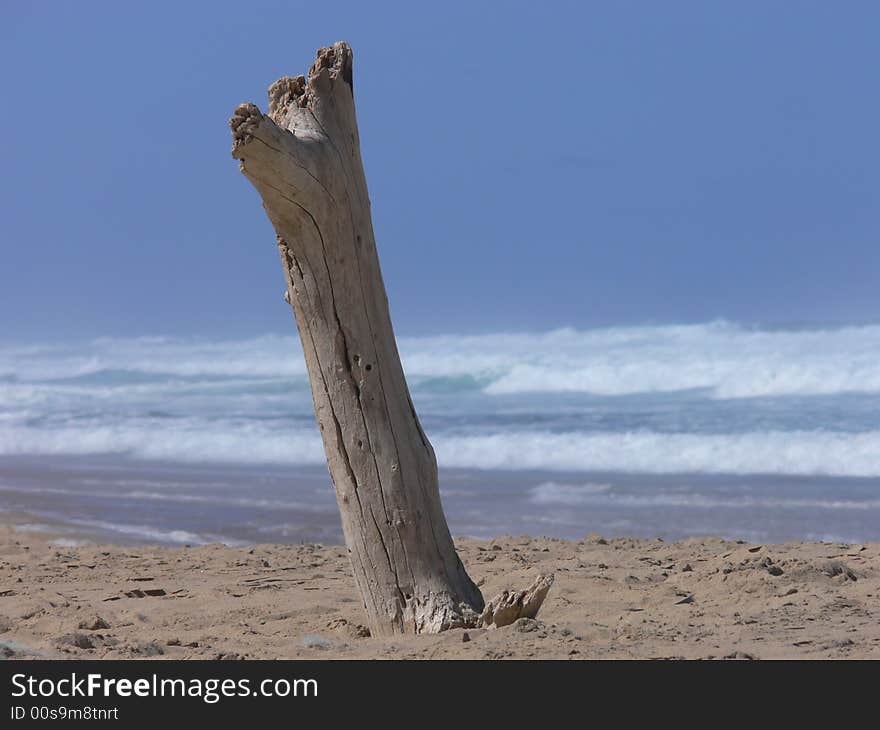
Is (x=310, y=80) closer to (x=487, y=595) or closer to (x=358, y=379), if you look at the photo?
(x=358, y=379)

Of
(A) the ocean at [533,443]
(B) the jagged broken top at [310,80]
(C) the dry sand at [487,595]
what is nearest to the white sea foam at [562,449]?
(A) the ocean at [533,443]

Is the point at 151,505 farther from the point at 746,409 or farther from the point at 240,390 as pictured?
the point at 240,390

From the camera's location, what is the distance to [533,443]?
15.5 metres

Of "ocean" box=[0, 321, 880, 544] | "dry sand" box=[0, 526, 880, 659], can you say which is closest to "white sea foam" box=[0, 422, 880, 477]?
"ocean" box=[0, 321, 880, 544]

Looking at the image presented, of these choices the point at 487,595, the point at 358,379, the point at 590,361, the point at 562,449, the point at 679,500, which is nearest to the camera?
the point at 358,379

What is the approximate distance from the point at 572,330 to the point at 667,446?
22.6m

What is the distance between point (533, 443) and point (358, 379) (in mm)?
10770

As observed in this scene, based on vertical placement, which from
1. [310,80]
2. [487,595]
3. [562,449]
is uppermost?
[310,80]

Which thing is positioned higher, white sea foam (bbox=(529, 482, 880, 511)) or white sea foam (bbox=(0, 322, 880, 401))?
white sea foam (bbox=(0, 322, 880, 401))

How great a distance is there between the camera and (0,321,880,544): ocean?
1009 centimetres

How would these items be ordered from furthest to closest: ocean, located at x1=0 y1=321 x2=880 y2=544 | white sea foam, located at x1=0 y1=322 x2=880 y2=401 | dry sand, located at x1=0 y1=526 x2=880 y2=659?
1. white sea foam, located at x1=0 y1=322 x2=880 y2=401
2. ocean, located at x1=0 y1=321 x2=880 y2=544
3. dry sand, located at x1=0 y1=526 x2=880 y2=659

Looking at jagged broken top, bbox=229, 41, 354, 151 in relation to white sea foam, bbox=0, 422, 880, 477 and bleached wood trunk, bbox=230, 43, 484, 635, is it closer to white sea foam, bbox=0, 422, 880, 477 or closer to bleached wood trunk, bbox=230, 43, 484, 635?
bleached wood trunk, bbox=230, 43, 484, 635

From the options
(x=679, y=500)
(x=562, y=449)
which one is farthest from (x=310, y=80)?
(x=562, y=449)
